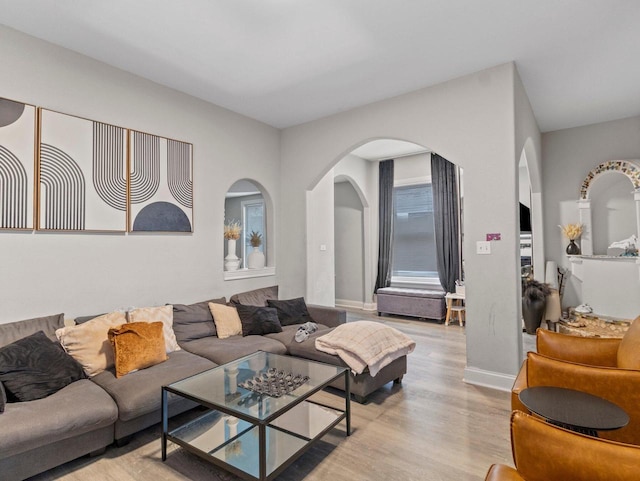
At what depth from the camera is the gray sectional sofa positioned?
6.05 feet

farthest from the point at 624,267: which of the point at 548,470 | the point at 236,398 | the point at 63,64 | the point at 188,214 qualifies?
the point at 63,64

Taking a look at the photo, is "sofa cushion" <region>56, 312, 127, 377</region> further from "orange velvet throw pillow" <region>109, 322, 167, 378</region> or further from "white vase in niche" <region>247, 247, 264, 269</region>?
"white vase in niche" <region>247, 247, 264, 269</region>

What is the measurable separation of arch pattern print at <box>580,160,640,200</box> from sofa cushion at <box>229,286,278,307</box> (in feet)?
15.5

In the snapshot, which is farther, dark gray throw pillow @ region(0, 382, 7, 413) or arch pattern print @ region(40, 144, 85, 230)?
arch pattern print @ region(40, 144, 85, 230)

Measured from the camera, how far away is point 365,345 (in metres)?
2.90

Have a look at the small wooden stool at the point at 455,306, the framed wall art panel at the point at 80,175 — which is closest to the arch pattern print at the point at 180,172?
the framed wall art panel at the point at 80,175

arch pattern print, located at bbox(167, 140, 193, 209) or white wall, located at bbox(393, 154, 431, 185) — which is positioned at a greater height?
white wall, located at bbox(393, 154, 431, 185)

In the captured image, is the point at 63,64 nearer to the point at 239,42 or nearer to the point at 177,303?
the point at 239,42

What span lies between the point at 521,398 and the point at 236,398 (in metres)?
1.56

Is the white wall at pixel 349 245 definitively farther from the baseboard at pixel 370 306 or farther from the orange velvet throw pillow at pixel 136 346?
the orange velvet throw pillow at pixel 136 346

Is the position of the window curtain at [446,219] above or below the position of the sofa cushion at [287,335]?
above

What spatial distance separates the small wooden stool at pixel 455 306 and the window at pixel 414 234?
2.25 ft

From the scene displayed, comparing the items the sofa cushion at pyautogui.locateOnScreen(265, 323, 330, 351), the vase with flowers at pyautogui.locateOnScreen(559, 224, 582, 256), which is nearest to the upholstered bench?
the vase with flowers at pyautogui.locateOnScreen(559, 224, 582, 256)

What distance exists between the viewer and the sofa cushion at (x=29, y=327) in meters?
2.40
